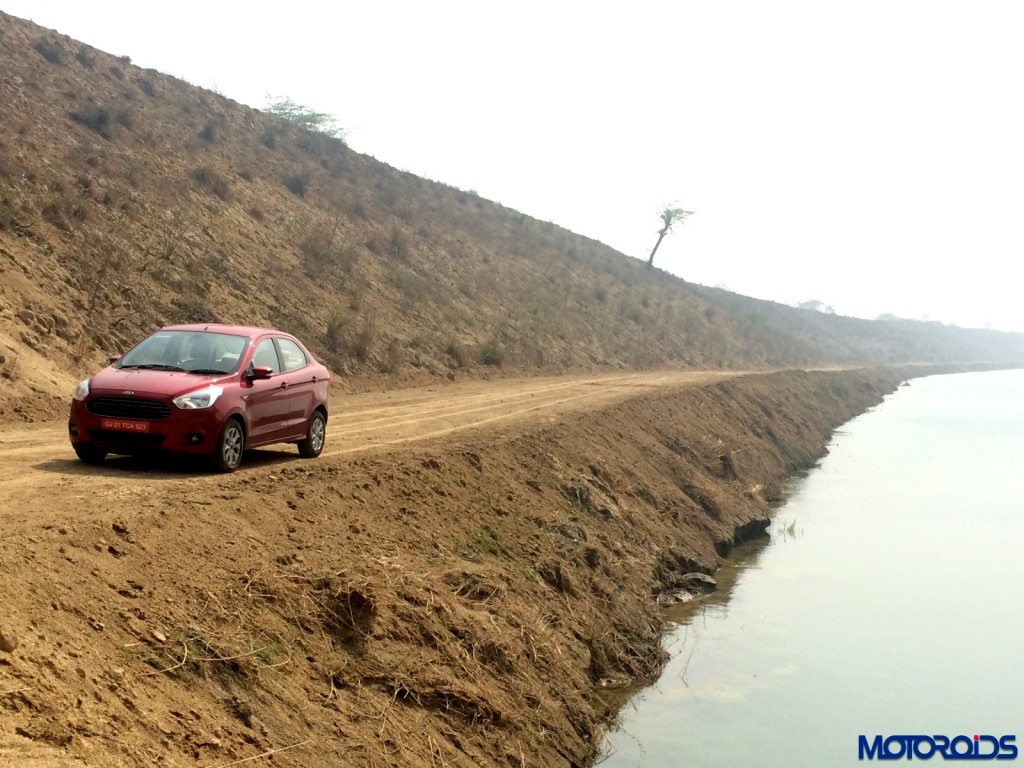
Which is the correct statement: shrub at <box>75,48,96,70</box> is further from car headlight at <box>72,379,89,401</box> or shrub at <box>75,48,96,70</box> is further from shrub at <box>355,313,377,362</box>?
car headlight at <box>72,379,89,401</box>

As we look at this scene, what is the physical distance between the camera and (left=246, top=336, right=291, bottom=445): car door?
38.2 feet

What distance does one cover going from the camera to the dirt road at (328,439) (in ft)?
29.3

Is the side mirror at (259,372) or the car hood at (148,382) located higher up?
the side mirror at (259,372)

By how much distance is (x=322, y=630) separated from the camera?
8.13m

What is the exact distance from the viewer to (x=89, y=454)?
35.8 feet

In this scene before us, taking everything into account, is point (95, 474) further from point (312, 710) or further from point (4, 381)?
point (4, 381)

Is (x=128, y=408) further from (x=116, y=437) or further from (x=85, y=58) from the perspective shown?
(x=85, y=58)

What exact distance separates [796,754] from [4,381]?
41.9 ft

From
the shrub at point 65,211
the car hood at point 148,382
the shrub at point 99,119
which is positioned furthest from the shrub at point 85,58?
the car hood at point 148,382

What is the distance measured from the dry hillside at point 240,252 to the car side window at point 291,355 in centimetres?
530

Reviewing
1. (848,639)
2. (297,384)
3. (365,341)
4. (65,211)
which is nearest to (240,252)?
(365,341)

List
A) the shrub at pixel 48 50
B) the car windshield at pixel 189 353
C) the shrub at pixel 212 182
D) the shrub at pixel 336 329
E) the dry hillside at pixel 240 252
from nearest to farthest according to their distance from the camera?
the car windshield at pixel 189 353
the dry hillside at pixel 240 252
the shrub at pixel 336 329
the shrub at pixel 212 182
the shrub at pixel 48 50

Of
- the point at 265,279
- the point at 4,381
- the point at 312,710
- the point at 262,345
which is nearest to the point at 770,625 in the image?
the point at 262,345

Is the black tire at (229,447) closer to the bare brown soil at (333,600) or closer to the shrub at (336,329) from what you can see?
the bare brown soil at (333,600)
